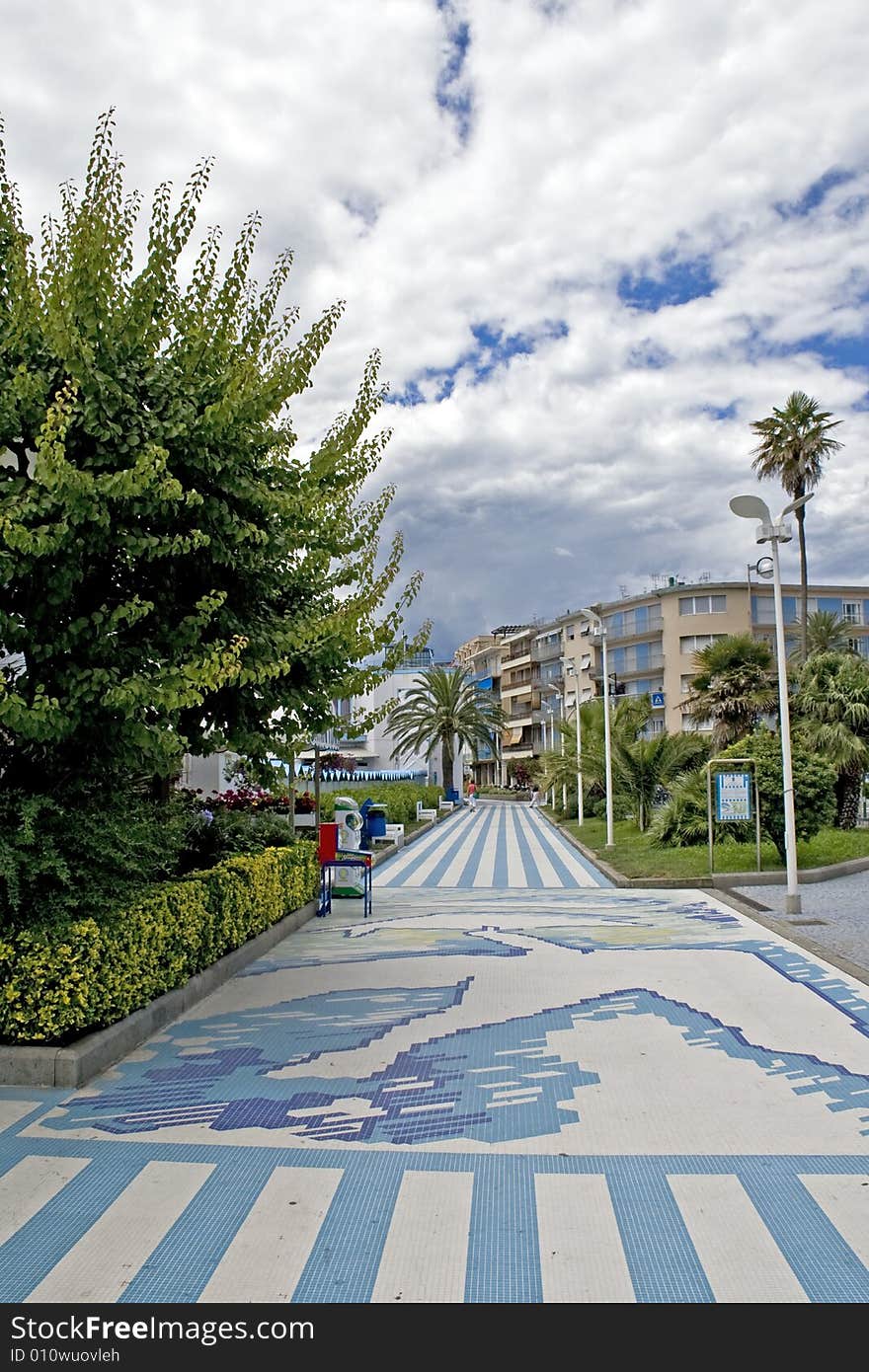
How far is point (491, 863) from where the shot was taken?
71.9 ft

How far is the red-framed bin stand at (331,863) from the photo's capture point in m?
13.0

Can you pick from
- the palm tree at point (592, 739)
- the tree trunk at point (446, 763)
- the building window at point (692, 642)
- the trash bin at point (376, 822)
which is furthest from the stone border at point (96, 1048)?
the building window at point (692, 642)

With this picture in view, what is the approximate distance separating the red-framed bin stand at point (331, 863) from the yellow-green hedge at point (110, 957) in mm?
4060

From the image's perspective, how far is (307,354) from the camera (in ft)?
24.5

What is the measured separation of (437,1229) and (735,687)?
93.9 ft

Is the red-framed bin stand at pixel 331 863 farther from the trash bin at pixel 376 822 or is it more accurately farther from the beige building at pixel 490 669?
the beige building at pixel 490 669

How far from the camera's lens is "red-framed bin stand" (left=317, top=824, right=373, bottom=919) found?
12984 millimetres

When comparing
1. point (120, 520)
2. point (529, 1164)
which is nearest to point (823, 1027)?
point (529, 1164)

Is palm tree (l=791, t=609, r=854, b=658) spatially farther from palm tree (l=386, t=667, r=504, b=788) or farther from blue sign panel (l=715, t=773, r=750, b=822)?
blue sign panel (l=715, t=773, r=750, b=822)

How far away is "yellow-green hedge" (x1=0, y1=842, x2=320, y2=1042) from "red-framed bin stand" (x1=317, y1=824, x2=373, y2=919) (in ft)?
13.3

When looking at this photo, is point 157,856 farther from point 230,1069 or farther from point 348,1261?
point 348,1261

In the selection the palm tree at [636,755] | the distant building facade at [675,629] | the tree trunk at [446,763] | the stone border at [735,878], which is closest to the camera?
the stone border at [735,878]

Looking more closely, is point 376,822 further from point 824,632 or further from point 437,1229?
point 824,632

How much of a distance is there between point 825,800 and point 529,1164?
44.0 feet
